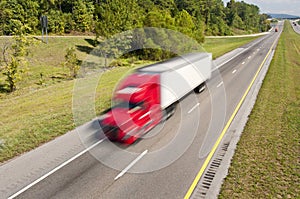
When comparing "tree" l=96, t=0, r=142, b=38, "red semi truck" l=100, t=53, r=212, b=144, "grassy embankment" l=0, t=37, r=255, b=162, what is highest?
"tree" l=96, t=0, r=142, b=38

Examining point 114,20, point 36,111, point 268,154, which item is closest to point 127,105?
point 268,154

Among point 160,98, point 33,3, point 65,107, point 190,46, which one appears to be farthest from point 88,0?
point 160,98

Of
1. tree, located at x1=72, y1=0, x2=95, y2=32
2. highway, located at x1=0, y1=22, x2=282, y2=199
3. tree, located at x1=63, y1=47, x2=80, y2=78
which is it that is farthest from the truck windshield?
tree, located at x1=72, y1=0, x2=95, y2=32

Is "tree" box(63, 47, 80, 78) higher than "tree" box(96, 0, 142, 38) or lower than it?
lower

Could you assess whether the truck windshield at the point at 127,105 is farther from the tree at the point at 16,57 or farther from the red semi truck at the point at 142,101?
the tree at the point at 16,57

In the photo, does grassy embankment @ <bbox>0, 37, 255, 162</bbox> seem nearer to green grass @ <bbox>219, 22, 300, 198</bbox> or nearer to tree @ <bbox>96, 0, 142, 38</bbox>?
tree @ <bbox>96, 0, 142, 38</bbox>

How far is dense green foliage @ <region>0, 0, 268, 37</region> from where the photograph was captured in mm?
A: 36531

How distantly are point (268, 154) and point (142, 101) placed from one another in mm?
6237

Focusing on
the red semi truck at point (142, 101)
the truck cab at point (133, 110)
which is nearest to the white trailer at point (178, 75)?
the red semi truck at point (142, 101)

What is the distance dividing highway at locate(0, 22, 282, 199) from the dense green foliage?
1721 cm

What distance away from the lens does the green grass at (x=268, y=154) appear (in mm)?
8750

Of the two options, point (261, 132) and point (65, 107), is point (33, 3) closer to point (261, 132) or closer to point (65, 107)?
point (65, 107)

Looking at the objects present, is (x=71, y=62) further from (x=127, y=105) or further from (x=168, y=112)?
(x=127, y=105)

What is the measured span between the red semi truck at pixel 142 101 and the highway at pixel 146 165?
68 centimetres
